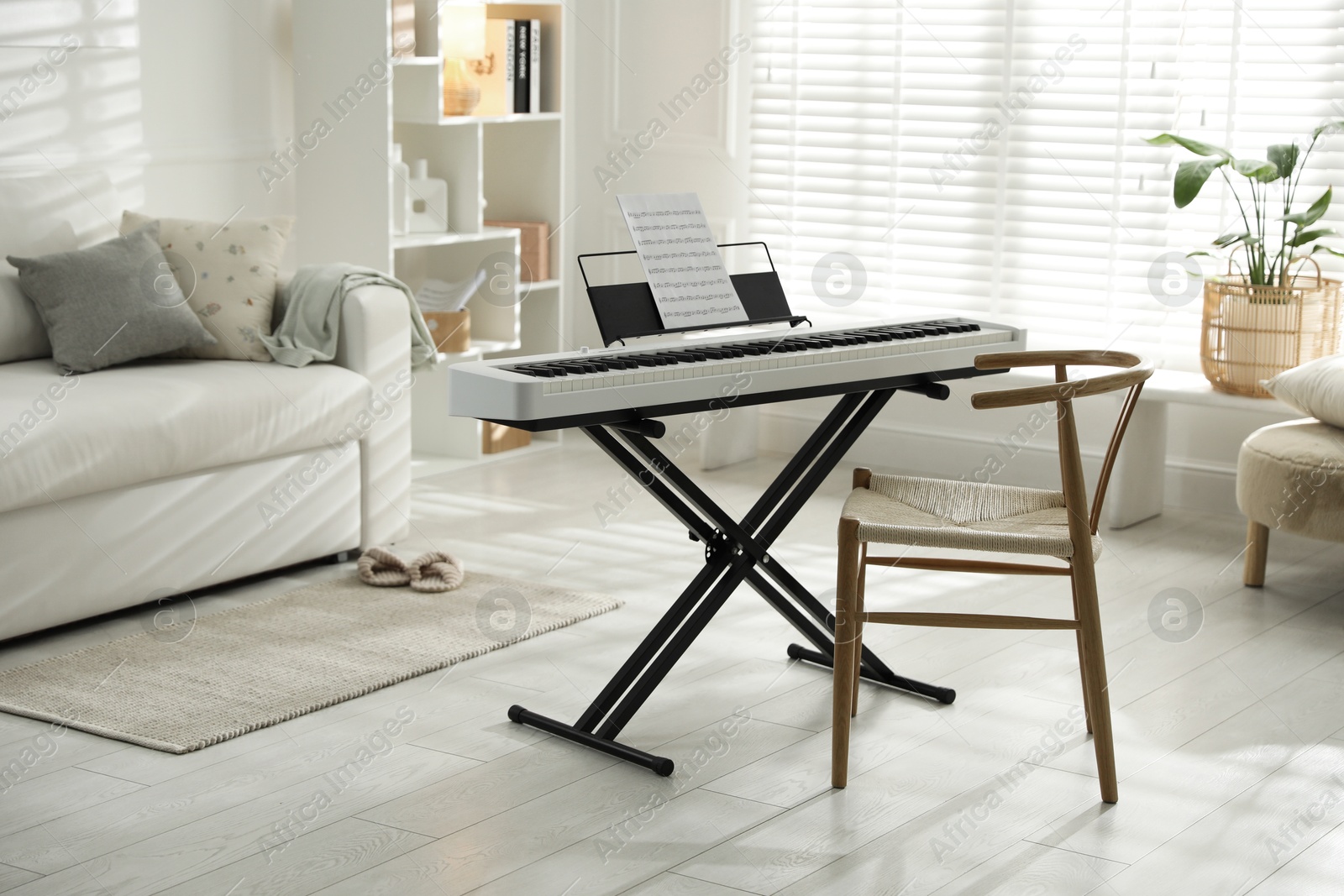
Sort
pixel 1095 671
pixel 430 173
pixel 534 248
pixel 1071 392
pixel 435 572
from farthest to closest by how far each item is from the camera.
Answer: pixel 534 248 → pixel 430 173 → pixel 435 572 → pixel 1095 671 → pixel 1071 392

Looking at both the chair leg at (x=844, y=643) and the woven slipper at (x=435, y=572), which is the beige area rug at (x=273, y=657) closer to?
the woven slipper at (x=435, y=572)

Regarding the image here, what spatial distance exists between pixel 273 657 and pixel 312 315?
111cm

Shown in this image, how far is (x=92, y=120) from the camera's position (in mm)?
4352

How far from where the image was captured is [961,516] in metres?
2.80

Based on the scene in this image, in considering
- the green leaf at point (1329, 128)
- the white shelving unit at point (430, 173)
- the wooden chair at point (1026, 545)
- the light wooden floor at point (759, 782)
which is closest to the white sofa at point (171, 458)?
the light wooden floor at point (759, 782)

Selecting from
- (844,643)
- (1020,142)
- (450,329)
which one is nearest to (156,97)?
(450,329)

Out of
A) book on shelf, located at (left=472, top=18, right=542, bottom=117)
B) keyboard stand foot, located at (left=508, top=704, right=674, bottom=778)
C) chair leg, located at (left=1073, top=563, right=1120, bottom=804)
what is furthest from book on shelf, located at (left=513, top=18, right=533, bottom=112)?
chair leg, located at (left=1073, top=563, right=1120, bottom=804)

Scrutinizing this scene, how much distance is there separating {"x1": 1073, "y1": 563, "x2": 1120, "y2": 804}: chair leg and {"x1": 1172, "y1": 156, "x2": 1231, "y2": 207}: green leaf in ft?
6.70

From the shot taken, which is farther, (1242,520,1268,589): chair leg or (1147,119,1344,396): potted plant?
(1147,119,1344,396): potted plant

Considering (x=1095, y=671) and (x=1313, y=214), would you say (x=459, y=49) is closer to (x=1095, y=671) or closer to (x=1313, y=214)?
(x=1313, y=214)

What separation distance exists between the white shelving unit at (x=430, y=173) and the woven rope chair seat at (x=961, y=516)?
2.45 metres

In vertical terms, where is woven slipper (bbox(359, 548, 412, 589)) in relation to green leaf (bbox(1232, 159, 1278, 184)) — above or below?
below

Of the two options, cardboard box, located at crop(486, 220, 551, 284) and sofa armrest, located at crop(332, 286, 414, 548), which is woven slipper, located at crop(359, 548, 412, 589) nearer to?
sofa armrest, located at crop(332, 286, 414, 548)

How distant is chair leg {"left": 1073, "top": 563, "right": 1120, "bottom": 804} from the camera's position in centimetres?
257
